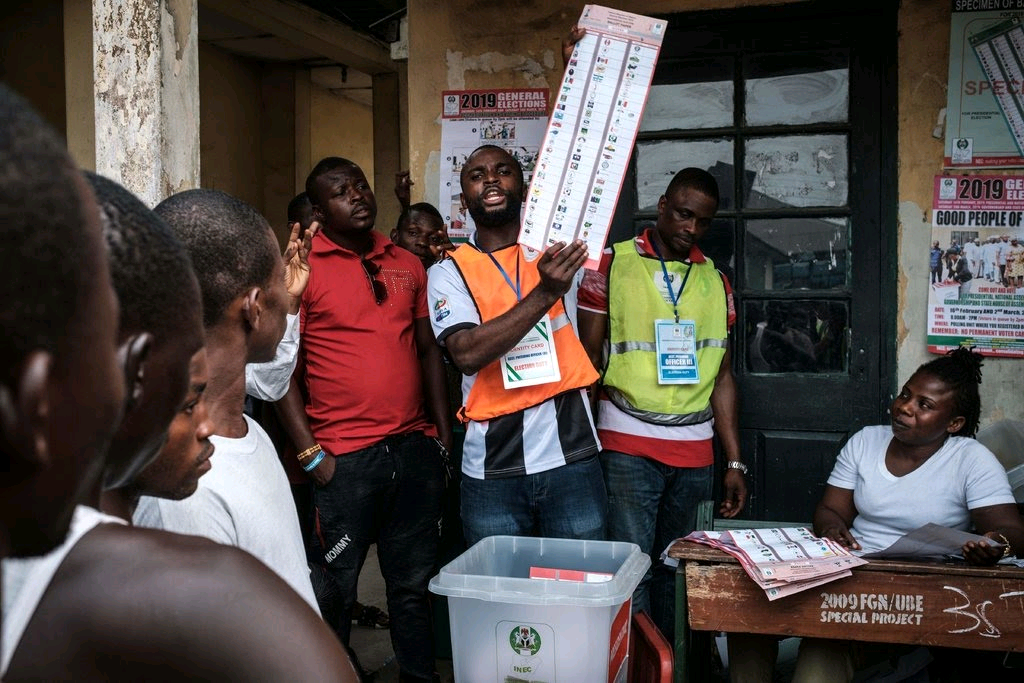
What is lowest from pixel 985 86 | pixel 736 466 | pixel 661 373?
pixel 736 466

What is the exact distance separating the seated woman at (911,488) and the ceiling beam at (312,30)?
4908mm

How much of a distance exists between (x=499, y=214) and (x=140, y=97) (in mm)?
1231

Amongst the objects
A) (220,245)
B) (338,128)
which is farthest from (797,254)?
(338,128)

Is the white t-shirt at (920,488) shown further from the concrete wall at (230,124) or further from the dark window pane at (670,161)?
the concrete wall at (230,124)

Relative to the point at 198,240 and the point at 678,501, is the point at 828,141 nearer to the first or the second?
the point at 678,501

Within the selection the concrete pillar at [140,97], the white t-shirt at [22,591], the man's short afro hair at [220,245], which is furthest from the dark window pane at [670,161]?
the white t-shirt at [22,591]

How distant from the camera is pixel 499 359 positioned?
3.16 meters

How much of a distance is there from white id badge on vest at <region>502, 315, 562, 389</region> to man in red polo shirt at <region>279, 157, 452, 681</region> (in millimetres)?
479

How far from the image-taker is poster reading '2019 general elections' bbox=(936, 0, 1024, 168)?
148 inches

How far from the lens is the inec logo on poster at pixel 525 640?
238cm

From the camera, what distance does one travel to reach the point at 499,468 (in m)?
3.18

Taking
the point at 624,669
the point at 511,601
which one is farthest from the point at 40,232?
the point at 624,669

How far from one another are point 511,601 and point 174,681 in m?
1.58

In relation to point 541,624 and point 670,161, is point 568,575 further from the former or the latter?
point 670,161
